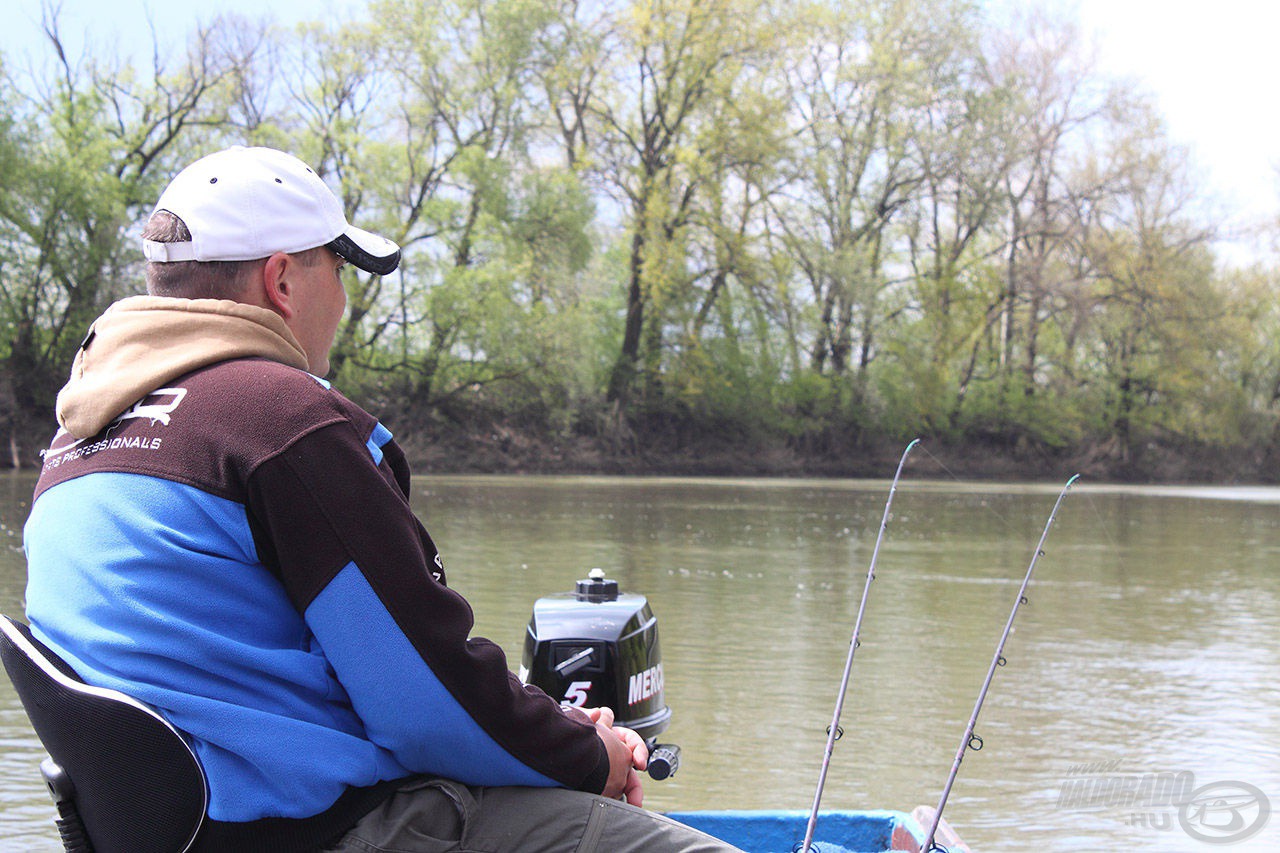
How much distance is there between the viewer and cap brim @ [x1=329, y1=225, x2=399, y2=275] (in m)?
1.78

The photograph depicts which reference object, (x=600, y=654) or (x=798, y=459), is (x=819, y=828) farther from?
(x=798, y=459)

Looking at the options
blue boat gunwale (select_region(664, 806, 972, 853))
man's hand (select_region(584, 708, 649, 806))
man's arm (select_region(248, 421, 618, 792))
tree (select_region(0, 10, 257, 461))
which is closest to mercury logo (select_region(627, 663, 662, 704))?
blue boat gunwale (select_region(664, 806, 972, 853))

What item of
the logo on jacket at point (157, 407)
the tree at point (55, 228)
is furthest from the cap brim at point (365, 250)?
the tree at point (55, 228)

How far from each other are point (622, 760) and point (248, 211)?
923 millimetres

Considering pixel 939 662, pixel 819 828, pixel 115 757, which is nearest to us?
pixel 115 757

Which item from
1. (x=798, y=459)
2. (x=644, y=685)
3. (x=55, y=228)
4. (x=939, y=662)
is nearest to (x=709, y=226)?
(x=798, y=459)

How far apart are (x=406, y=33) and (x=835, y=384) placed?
14.4 meters

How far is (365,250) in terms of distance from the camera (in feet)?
5.94

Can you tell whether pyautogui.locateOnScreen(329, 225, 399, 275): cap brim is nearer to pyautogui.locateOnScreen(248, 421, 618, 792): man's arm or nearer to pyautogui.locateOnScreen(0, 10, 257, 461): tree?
pyautogui.locateOnScreen(248, 421, 618, 792): man's arm

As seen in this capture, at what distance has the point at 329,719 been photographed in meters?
1.58

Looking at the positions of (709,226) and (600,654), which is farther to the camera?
(709,226)

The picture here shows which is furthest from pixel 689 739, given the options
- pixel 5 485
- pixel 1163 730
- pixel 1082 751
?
pixel 5 485

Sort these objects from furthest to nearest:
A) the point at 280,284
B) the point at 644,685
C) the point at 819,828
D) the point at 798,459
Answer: the point at 798,459
the point at 644,685
the point at 819,828
the point at 280,284

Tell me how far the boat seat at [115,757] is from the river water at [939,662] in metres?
2.72
